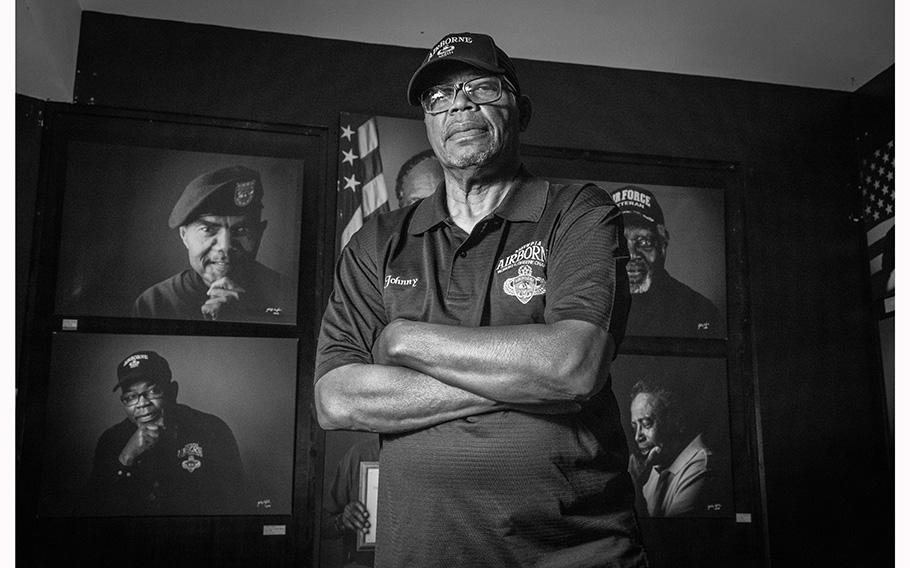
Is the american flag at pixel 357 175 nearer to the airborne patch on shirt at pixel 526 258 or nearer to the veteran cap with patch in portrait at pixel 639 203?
the veteran cap with patch in portrait at pixel 639 203

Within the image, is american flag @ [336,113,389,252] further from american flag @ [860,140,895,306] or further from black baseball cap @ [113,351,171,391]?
american flag @ [860,140,895,306]

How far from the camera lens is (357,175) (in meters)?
3.91

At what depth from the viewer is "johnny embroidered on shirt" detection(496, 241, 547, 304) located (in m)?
1.65

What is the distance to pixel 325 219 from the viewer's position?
12.7 feet

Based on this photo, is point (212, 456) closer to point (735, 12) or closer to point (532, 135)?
point (532, 135)

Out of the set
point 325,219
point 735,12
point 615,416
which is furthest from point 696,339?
point 615,416

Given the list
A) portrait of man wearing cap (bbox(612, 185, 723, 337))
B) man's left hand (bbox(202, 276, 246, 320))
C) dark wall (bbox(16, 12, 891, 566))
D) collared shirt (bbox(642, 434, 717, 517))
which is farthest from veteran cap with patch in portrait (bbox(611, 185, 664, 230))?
man's left hand (bbox(202, 276, 246, 320))

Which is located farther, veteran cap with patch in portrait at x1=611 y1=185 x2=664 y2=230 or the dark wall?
veteran cap with patch in portrait at x1=611 y1=185 x2=664 y2=230

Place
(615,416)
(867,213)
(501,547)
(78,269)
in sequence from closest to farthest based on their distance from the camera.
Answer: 1. (501,547)
2. (615,416)
3. (78,269)
4. (867,213)

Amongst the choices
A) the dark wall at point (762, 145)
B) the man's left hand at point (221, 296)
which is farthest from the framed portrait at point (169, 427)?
the dark wall at point (762, 145)

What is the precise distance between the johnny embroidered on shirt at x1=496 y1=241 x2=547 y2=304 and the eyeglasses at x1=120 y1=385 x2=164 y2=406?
2.33 meters

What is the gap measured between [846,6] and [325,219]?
2508 mm

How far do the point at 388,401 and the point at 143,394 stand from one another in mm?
2270

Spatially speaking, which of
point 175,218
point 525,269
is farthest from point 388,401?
point 175,218
